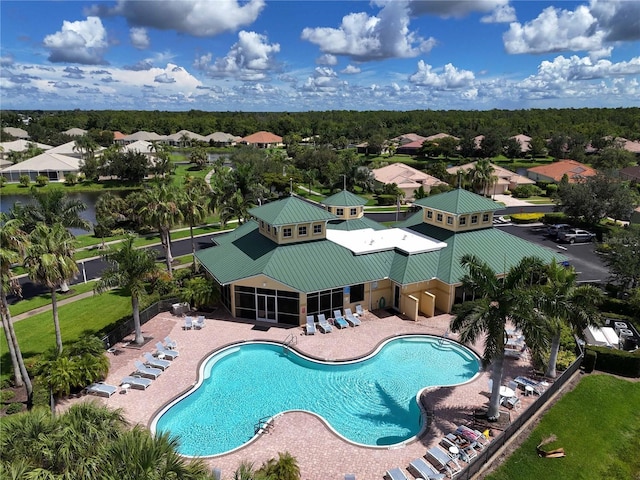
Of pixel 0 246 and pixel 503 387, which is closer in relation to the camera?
pixel 0 246

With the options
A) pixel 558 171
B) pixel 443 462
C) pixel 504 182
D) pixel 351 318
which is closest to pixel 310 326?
pixel 351 318

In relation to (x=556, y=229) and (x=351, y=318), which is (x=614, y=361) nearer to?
(x=351, y=318)

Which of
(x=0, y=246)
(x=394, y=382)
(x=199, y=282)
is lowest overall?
(x=394, y=382)

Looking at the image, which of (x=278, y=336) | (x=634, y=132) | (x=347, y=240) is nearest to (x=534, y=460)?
(x=278, y=336)

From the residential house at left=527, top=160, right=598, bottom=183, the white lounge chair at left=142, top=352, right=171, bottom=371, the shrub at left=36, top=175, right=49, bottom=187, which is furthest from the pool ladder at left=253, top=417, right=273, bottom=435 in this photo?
the shrub at left=36, top=175, right=49, bottom=187

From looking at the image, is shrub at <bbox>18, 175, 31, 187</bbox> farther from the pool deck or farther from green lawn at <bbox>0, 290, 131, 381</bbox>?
the pool deck

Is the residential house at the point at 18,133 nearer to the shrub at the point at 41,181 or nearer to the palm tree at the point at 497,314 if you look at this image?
the shrub at the point at 41,181

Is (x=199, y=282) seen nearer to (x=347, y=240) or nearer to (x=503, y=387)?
(x=347, y=240)
